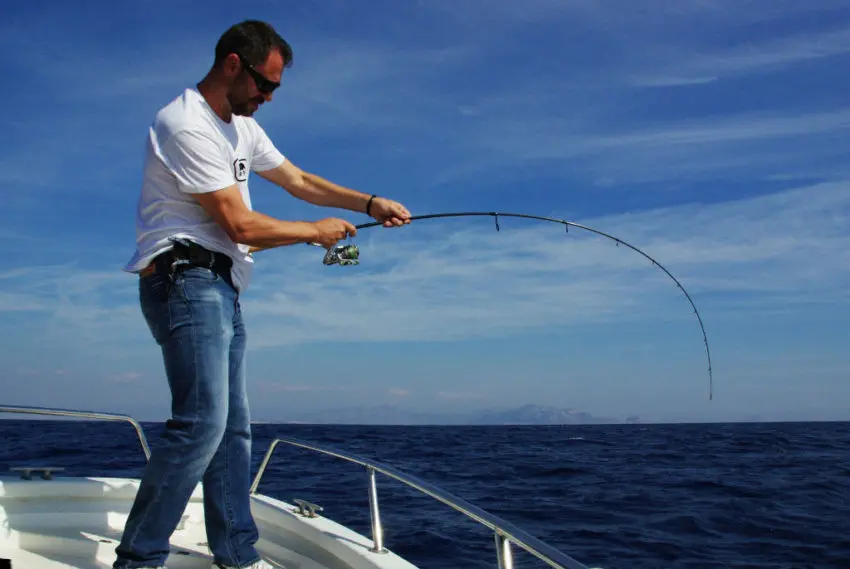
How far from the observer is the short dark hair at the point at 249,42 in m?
2.31

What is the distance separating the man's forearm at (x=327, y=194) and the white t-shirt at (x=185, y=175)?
1.77 feet

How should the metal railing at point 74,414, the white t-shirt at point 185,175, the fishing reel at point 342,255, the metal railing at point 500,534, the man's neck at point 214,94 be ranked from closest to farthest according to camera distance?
the metal railing at point 500,534 < the white t-shirt at point 185,175 < the man's neck at point 214,94 < the fishing reel at point 342,255 < the metal railing at point 74,414

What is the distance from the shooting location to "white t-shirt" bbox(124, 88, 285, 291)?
87.7 inches

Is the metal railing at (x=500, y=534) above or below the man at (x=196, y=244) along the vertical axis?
below

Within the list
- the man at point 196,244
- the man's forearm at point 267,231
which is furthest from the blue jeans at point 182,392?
the man's forearm at point 267,231

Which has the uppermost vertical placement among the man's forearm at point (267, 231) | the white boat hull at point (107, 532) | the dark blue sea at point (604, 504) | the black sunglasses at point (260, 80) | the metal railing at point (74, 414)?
the black sunglasses at point (260, 80)

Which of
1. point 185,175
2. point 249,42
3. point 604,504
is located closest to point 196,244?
point 185,175

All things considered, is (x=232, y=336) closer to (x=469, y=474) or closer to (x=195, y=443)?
(x=195, y=443)

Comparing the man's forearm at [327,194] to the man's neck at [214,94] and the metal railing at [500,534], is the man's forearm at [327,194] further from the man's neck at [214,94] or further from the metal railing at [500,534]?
the metal railing at [500,534]

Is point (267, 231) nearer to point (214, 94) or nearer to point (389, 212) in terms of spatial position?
point (214, 94)

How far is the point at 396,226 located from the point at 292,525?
153 centimetres

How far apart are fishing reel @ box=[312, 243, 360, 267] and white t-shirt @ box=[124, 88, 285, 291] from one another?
0.41m

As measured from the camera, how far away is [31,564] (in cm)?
283

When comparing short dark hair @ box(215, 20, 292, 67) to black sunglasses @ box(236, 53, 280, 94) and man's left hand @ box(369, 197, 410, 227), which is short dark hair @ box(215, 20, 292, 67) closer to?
black sunglasses @ box(236, 53, 280, 94)
